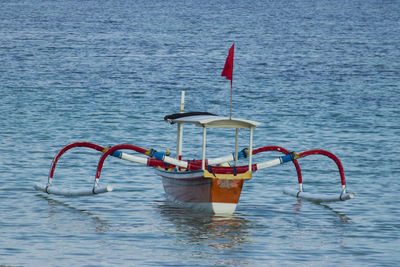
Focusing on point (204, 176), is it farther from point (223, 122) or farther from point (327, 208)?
point (327, 208)

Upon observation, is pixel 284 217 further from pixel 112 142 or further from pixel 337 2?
pixel 337 2

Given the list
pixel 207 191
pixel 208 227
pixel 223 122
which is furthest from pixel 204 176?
pixel 223 122

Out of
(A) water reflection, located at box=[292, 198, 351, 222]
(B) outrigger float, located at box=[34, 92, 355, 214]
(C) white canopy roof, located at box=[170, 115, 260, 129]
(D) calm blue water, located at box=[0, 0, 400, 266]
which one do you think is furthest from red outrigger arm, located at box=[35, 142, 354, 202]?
(C) white canopy roof, located at box=[170, 115, 260, 129]

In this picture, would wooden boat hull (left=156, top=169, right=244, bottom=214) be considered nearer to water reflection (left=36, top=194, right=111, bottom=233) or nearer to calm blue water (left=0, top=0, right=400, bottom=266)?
calm blue water (left=0, top=0, right=400, bottom=266)

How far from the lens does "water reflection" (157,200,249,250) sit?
65.4 ft

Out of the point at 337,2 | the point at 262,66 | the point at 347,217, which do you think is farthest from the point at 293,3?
the point at 347,217

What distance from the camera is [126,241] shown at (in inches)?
773

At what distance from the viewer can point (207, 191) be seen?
73.3ft

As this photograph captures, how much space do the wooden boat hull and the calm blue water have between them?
14.3 inches

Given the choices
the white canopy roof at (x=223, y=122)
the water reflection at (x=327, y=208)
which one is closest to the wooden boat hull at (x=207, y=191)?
the white canopy roof at (x=223, y=122)

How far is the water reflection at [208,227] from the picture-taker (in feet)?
65.4

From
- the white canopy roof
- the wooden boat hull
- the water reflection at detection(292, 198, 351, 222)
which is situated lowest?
the water reflection at detection(292, 198, 351, 222)

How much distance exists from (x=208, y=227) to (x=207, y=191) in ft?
3.90

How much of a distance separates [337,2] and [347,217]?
169961 mm
